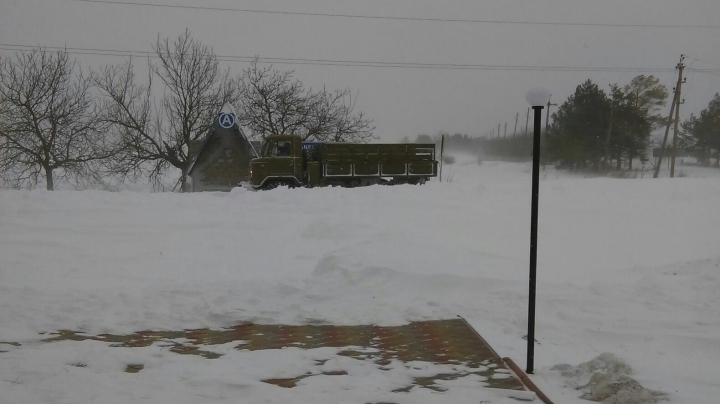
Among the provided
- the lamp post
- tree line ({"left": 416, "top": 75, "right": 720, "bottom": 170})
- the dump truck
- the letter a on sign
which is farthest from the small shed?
the lamp post

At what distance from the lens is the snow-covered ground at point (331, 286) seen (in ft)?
12.2

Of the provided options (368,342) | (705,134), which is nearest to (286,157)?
(368,342)

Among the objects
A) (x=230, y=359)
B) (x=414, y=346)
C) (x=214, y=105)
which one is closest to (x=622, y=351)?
(x=414, y=346)

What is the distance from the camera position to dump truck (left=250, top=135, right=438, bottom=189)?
19828 millimetres

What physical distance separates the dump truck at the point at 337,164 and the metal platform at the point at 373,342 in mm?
14922

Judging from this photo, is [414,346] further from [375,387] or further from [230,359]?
[230,359]

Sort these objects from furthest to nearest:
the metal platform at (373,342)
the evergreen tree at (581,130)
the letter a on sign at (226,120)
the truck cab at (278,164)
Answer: the letter a on sign at (226,120), the evergreen tree at (581,130), the truck cab at (278,164), the metal platform at (373,342)

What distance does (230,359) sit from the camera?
4.16 meters

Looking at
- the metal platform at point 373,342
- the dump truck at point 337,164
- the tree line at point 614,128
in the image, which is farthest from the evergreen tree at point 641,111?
the metal platform at point 373,342

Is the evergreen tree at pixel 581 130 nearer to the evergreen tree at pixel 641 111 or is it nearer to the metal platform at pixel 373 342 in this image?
the evergreen tree at pixel 641 111

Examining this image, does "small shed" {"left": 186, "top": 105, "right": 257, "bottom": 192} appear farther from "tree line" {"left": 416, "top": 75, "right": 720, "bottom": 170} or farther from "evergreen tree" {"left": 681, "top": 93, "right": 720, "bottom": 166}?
"evergreen tree" {"left": 681, "top": 93, "right": 720, "bottom": 166}

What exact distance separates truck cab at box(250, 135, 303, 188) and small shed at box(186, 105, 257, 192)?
22.1 ft

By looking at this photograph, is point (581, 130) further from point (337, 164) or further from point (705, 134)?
point (337, 164)

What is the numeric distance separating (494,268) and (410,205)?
5121mm
